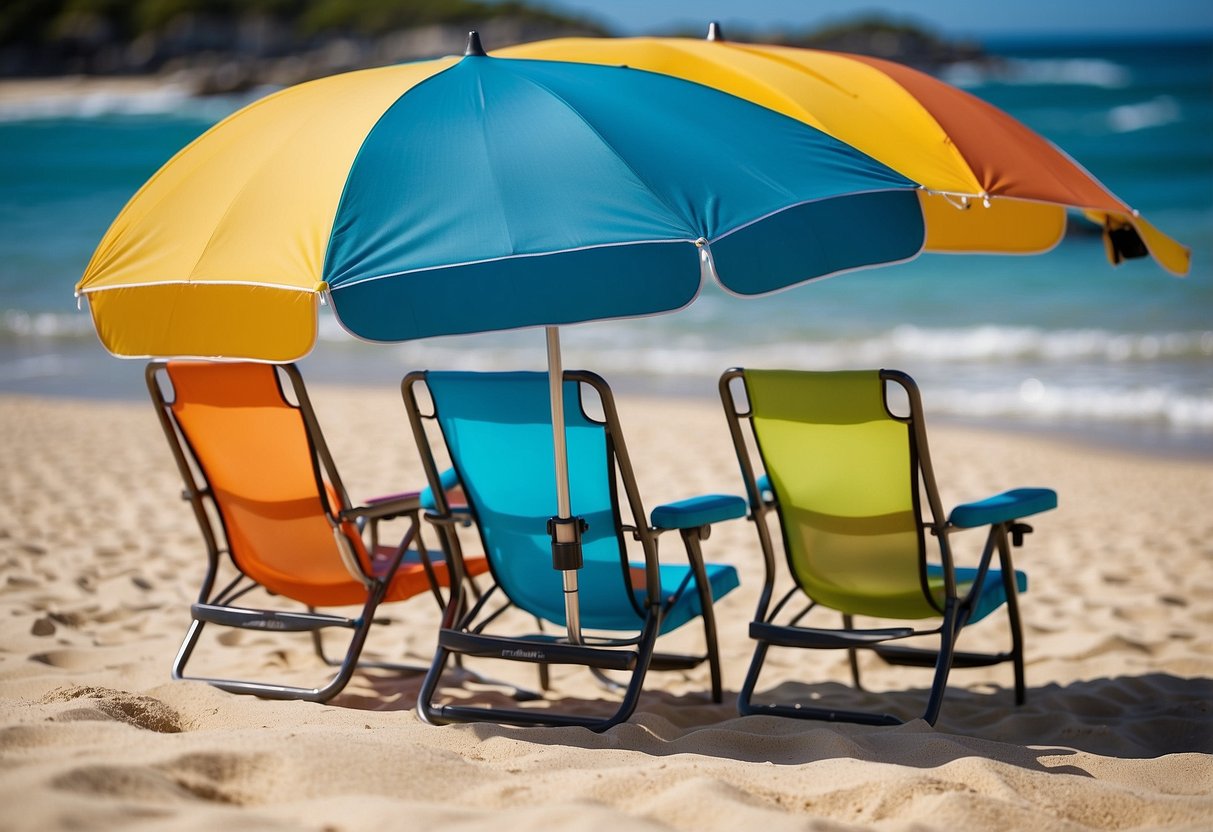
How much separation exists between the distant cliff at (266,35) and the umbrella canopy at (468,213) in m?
78.6

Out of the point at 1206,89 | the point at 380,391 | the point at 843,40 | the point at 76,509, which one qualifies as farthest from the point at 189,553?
the point at 843,40

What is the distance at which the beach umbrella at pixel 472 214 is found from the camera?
8.55ft

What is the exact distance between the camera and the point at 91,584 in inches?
195

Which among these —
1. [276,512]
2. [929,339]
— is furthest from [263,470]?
[929,339]

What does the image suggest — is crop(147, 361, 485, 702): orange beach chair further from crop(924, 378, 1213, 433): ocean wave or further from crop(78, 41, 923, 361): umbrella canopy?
crop(924, 378, 1213, 433): ocean wave

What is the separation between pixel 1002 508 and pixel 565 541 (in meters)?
1.20

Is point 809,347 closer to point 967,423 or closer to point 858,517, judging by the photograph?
point 967,423

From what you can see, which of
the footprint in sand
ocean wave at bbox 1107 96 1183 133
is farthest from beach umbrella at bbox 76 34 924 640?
ocean wave at bbox 1107 96 1183 133

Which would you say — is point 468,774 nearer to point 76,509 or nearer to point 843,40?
point 76,509

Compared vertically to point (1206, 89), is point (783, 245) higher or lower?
lower

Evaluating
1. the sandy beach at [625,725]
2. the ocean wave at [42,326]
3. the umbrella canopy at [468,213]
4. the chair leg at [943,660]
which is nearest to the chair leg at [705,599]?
the sandy beach at [625,725]

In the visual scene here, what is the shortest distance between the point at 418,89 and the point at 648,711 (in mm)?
1911

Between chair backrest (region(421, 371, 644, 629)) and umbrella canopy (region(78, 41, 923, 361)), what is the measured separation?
0.48 m

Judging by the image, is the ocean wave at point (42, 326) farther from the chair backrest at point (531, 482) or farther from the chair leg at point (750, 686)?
the chair leg at point (750, 686)
